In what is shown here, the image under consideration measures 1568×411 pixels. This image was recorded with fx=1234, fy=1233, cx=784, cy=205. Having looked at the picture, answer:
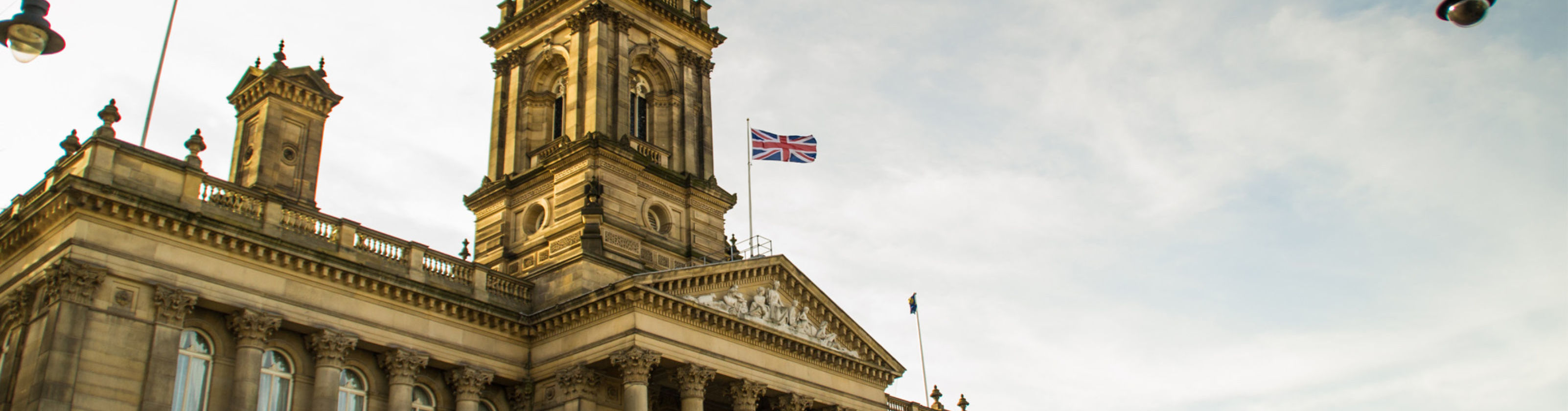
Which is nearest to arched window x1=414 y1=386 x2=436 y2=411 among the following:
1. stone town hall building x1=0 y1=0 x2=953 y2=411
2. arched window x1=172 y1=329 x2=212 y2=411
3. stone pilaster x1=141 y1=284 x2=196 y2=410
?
stone town hall building x1=0 y1=0 x2=953 y2=411

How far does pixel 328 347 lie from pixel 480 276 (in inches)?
210

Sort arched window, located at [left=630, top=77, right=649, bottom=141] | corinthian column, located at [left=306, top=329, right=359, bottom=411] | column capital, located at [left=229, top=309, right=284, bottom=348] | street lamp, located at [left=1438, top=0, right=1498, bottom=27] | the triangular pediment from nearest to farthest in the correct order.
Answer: street lamp, located at [left=1438, top=0, right=1498, bottom=27], column capital, located at [left=229, top=309, right=284, bottom=348], corinthian column, located at [left=306, top=329, right=359, bottom=411], the triangular pediment, arched window, located at [left=630, top=77, right=649, bottom=141]

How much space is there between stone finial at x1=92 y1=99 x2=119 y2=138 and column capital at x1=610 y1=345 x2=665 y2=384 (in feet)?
40.6

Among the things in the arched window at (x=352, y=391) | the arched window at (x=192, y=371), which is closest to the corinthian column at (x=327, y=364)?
the arched window at (x=352, y=391)

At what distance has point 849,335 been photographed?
38938 millimetres

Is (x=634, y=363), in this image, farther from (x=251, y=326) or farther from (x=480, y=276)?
(x=251, y=326)

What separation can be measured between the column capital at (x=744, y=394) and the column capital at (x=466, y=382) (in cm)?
683

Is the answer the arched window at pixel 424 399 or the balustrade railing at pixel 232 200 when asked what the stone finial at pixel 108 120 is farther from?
the arched window at pixel 424 399

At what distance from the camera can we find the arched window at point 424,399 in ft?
101

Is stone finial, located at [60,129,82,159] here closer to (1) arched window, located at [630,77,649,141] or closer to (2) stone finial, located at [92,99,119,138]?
(2) stone finial, located at [92,99,119,138]

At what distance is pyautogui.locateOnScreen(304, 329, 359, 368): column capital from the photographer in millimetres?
28062

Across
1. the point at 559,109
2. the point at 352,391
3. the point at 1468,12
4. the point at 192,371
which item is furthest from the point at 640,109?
the point at 1468,12

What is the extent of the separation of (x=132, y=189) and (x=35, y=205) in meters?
2.03

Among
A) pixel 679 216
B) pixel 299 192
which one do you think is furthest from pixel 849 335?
pixel 299 192
